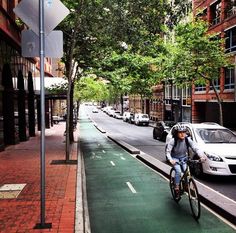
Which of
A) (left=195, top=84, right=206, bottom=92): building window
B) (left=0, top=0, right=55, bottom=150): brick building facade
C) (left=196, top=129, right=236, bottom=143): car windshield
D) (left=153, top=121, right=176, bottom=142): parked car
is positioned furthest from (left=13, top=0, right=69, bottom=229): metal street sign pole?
(left=195, top=84, right=206, bottom=92): building window

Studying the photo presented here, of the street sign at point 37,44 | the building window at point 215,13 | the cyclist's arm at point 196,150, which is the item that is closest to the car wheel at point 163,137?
the building window at point 215,13

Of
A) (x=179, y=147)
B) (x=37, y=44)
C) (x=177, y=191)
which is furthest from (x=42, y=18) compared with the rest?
(x=177, y=191)

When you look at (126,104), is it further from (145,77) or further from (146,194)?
(146,194)

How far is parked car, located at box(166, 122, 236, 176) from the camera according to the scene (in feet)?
40.0

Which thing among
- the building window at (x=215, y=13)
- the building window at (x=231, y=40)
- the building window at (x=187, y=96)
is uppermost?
the building window at (x=215, y=13)

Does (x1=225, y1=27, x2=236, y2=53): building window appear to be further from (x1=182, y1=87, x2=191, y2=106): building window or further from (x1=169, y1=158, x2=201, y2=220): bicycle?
(x1=169, y1=158, x2=201, y2=220): bicycle

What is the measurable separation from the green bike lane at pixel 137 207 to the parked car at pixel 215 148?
1359 mm

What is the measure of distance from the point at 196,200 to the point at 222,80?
33.7 meters

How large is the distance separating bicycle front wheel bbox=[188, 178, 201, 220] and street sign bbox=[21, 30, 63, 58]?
3.67 metres

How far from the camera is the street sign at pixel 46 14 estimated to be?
22.1ft

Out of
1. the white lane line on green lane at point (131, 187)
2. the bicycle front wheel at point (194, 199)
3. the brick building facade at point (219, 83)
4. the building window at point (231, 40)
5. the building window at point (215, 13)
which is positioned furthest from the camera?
the building window at point (215, 13)

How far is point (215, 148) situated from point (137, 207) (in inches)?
174

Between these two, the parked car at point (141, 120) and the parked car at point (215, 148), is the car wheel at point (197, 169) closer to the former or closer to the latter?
the parked car at point (215, 148)

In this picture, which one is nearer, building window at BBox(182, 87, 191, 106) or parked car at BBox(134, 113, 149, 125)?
building window at BBox(182, 87, 191, 106)
